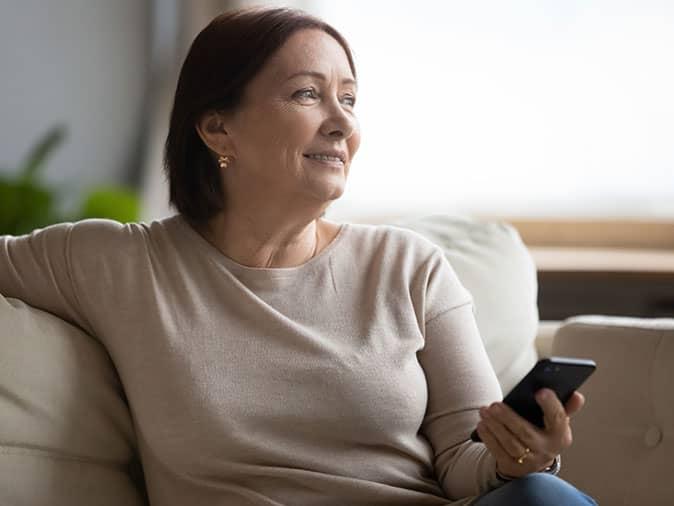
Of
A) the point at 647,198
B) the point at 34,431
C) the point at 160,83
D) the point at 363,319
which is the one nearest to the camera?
the point at 34,431

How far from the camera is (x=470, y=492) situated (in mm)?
1558

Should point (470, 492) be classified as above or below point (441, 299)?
below

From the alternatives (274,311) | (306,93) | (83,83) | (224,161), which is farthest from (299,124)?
(83,83)

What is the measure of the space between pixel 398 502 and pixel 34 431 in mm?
505

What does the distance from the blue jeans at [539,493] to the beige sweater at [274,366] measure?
84 millimetres

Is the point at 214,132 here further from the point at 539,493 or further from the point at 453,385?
the point at 539,493

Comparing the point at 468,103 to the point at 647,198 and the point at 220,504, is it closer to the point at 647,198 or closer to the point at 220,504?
the point at 647,198

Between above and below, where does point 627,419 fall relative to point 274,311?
below

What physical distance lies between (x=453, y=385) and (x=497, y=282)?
0.41 metres

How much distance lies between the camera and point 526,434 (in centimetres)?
138

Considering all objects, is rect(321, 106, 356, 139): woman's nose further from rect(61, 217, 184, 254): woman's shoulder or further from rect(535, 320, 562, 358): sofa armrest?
rect(535, 320, 562, 358): sofa armrest

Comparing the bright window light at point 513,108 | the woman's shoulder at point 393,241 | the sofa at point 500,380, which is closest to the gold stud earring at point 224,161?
the woman's shoulder at point 393,241

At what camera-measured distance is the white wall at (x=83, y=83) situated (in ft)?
12.8

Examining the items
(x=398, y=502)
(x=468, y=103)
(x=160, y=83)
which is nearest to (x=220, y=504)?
(x=398, y=502)
